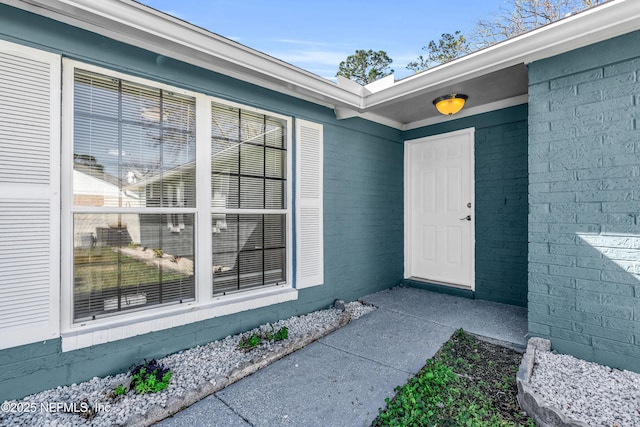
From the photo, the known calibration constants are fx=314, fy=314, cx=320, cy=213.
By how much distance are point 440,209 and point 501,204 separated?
80cm

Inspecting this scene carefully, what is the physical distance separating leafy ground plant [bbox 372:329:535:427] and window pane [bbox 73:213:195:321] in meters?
1.93

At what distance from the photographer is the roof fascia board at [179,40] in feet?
6.41

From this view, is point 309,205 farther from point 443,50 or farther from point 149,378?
point 443,50

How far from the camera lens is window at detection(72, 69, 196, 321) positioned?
2.28m

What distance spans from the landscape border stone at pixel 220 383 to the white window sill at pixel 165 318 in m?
0.55

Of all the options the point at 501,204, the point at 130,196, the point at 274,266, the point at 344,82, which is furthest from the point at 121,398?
the point at 501,204

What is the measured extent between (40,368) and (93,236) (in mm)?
894

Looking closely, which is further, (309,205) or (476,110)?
(476,110)

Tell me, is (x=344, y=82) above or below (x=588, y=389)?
above

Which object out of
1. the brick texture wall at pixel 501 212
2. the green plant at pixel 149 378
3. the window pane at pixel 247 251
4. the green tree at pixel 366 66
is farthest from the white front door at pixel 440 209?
the green tree at pixel 366 66

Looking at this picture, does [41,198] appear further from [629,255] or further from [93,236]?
[629,255]

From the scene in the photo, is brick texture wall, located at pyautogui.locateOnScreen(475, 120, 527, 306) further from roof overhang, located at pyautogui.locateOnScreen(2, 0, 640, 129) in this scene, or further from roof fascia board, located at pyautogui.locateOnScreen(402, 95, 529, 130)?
roof overhang, located at pyautogui.locateOnScreen(2, 0, 640, 129)

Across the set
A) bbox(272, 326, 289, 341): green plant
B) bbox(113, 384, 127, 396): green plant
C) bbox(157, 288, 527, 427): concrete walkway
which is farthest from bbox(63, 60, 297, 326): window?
bbox(157, 288, 527, 427): concrete walkway

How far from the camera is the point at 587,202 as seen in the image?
2.44 meters
